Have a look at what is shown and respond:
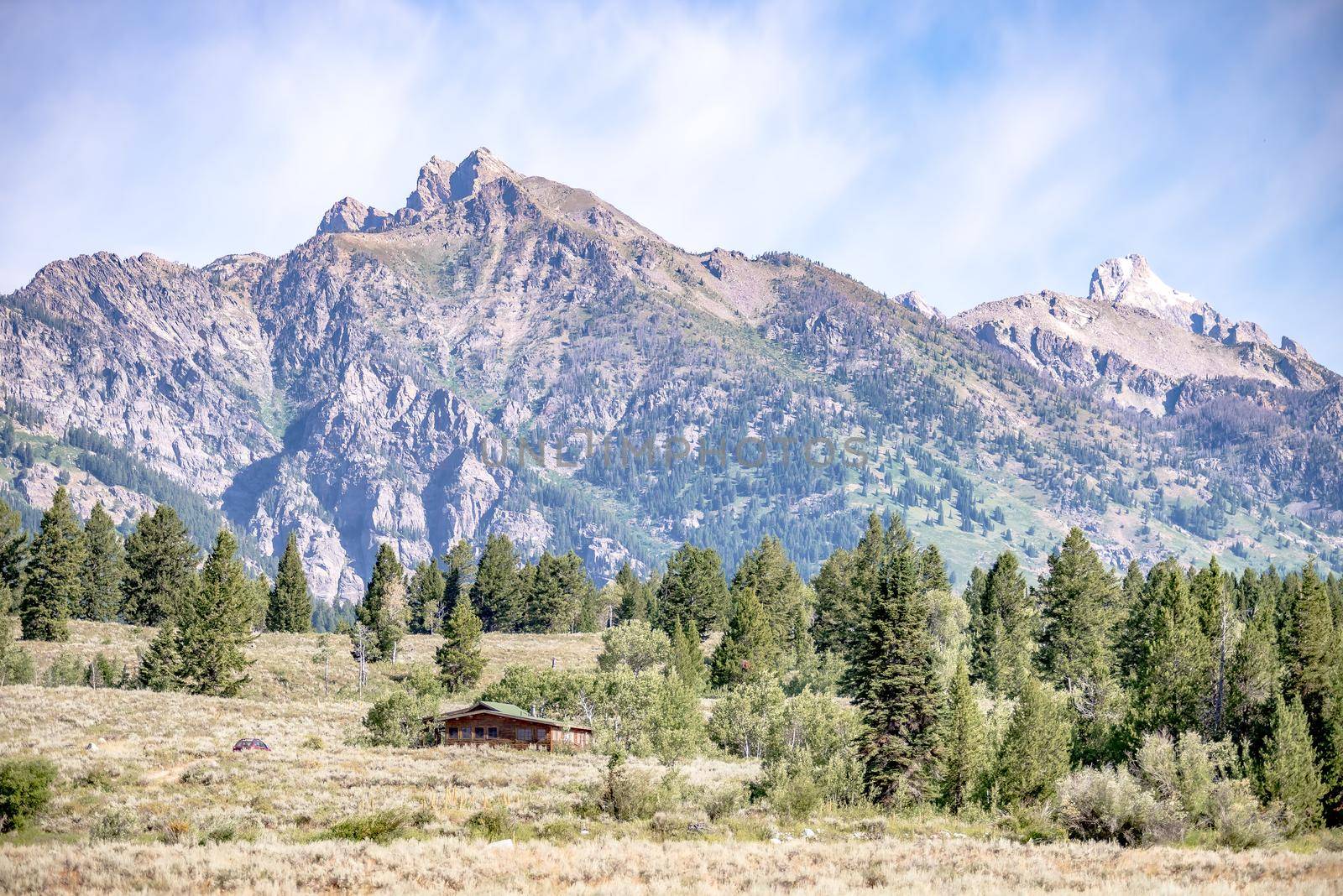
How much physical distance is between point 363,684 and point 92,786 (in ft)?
184

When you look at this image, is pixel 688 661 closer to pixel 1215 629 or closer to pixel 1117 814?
pixel 1215 629

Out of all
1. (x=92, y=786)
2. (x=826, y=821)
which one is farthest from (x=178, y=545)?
(x=826, y=821)

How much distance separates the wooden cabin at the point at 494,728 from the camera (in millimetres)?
70312

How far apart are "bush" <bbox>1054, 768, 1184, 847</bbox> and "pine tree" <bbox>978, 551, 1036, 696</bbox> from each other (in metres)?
46.1

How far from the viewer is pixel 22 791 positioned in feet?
124

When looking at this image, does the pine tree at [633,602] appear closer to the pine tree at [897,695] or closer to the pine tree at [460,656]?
the pine tree at [460,656]

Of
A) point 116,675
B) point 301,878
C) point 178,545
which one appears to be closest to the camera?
point 301,878

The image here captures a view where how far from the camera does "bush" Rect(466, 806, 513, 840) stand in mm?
36250

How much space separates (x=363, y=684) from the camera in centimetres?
9931

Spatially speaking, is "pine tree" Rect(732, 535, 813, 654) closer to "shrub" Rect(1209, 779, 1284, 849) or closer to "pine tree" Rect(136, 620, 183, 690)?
"pine tree" Rect(136, 620, 183, 690)

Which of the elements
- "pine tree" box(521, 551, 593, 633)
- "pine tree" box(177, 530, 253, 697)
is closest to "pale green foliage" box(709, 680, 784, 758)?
"pine tree" box(177, 530, 253, 697)

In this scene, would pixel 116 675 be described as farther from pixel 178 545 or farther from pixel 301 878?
pixel 301 878

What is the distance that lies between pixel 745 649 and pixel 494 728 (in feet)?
112

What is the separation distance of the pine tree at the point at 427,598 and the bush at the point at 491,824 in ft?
329
